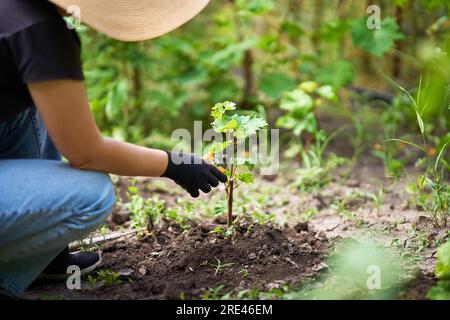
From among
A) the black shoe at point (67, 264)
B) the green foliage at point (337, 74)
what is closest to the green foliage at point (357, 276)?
the black shoe at point (67, 264)

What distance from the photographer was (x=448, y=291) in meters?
1.70

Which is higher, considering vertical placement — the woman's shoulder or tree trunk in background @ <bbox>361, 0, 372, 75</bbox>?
Answer: tree trunk in background @ <bbox>361, 0, 372, 75</bbox>

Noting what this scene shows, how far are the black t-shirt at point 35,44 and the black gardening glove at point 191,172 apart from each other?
17.4 inches

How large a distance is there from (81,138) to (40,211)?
245mm

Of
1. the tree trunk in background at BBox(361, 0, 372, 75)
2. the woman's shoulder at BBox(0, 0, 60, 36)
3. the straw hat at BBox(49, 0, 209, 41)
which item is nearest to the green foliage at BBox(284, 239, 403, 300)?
the straw hat at BBox(49, 0, 209, 41)

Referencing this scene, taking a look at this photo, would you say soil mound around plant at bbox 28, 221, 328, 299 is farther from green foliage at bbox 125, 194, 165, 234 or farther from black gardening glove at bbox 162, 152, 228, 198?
black gardening glove at bbox 162, 152, 228, 198

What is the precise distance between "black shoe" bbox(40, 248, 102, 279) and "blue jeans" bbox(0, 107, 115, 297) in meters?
0.15

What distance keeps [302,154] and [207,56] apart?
36.7 inches

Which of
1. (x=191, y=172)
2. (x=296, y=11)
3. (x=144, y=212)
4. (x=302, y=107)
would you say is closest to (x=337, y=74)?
(x=302, y=107)

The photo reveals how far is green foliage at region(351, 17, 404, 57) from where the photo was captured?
3.31 m

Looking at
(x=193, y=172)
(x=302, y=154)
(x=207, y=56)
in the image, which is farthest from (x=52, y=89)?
(x=207, y=56)

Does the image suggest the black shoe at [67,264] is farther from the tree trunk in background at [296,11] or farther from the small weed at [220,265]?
the tree trunk in background at [296,11]

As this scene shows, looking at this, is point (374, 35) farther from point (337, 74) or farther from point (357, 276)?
point (357, 276)
